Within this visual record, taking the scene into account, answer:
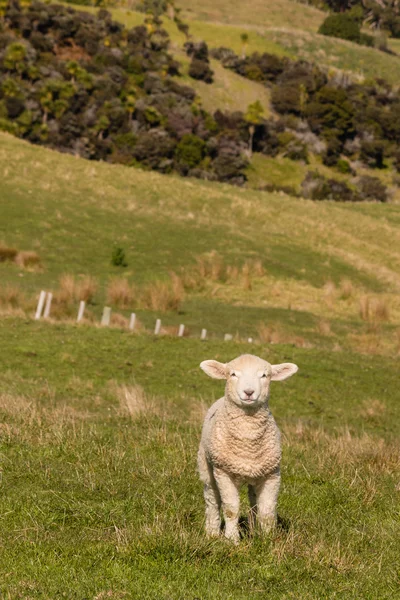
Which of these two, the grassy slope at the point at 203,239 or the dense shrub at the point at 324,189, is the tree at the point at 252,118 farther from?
the grassy slope at the point at 203,239

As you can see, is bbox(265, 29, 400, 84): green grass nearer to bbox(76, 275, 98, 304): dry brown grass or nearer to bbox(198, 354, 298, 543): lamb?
bbox(76, 275, 98, 304): dry brown grass

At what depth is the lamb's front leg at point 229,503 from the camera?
6.68m

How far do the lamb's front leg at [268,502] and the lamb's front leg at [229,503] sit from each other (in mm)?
200

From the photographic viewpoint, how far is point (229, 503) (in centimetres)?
669

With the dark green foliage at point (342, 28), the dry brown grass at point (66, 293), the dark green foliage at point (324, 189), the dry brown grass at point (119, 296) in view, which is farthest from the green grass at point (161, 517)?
the dark green foliage at point (342, 28)

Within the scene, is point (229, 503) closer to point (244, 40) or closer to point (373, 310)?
point (373, 310)

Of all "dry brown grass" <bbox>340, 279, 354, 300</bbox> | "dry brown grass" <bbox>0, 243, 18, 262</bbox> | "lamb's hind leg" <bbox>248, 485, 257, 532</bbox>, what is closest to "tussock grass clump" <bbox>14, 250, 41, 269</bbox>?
"dry brown grass" <bbox>0, 243, 18, 262</bbox>

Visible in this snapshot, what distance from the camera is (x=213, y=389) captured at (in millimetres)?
19422

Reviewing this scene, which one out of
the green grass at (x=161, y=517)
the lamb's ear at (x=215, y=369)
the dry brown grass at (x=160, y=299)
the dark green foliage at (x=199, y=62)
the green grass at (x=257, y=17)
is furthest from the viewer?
the green grass at (x=257, y=17)

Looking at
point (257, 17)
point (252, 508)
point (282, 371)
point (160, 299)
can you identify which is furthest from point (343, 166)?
point (257, 17)

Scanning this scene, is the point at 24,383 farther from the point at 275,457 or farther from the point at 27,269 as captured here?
the point at 27,269

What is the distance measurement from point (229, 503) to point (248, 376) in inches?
39.0

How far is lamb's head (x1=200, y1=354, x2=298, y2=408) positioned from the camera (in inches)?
254

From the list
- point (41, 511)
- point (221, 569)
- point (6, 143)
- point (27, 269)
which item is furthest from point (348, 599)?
point (6, 143)
